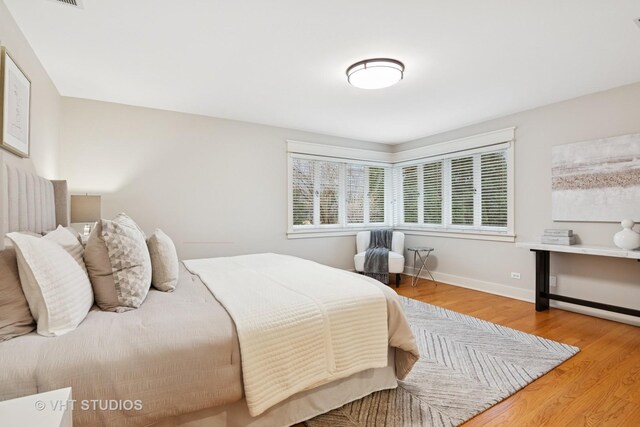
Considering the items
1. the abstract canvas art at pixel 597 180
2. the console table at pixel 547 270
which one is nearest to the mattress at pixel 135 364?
the console table at pixel 547 270

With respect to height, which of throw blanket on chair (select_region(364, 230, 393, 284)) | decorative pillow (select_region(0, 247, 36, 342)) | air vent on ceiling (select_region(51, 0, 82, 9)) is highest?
air vent on ceiling (select_region(51, 0, 82, 9))

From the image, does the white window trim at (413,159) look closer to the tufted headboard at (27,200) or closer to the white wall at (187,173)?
the white wall at (187,173)

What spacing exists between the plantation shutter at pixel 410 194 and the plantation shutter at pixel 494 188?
1.21 meters

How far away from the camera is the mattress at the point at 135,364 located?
1122 mm

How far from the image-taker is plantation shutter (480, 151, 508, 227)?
4.22 meters

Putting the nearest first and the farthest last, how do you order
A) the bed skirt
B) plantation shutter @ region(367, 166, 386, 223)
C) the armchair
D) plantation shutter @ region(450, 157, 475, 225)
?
1. the bed skirt
2. plantation shutter @ region(450, 157, 475, 225)
3. the armchair
4. plantation shutter @ region(367, 166, 386, 223)

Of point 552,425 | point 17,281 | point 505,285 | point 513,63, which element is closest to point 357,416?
point 552,425

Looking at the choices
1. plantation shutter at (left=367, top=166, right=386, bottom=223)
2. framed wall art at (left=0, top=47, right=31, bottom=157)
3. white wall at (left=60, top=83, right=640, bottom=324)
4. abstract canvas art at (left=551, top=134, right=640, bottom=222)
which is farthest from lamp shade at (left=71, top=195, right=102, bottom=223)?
abstract canvas art at (left=551, top=134, right=640, bottom=222)

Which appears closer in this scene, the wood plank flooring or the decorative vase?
the wood plank flooring

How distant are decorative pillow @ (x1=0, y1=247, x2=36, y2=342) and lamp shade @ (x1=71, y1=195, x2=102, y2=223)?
6.58ft

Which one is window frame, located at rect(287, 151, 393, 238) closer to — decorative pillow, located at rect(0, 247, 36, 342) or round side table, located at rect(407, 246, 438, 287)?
round side table, located at rect(407, 246, 438, 287)

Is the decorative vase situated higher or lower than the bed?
higher

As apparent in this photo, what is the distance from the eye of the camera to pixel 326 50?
2.51m

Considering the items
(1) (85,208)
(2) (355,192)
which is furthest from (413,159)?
(1) (85,208)
